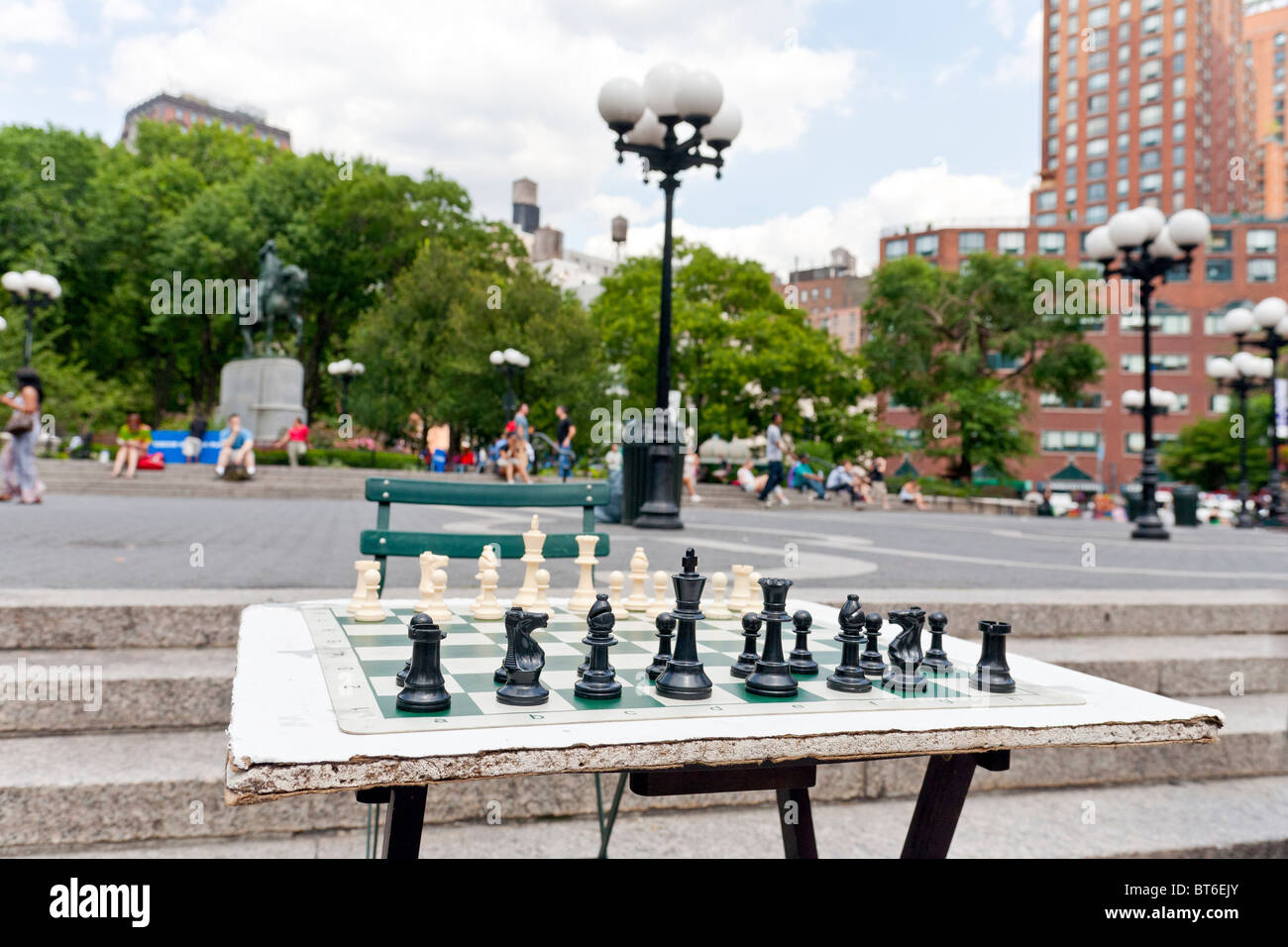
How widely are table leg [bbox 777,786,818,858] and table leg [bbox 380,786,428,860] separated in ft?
3.29

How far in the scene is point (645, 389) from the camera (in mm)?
39906

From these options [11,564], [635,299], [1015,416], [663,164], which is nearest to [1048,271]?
[1015,416]

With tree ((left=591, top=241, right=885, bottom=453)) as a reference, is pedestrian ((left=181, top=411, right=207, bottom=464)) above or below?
below

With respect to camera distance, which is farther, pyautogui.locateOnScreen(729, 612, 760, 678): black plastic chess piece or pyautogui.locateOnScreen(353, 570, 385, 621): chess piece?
pyautogui.locateOnScreen(353, 570, 385, 621): chess piece

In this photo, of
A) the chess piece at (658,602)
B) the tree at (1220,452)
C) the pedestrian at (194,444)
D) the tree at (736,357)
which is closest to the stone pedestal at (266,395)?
the pedestrian at (194,444)

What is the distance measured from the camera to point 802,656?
1.79 metres

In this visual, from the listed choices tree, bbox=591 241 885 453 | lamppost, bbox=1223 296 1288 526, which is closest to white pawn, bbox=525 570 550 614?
lamppost, bbox=1223 296 1288 526

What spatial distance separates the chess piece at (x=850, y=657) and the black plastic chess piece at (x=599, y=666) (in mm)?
397

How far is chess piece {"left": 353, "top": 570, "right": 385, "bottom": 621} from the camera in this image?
7.47ft

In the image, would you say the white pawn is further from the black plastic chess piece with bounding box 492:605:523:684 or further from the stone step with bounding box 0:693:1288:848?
the black plastic chess piece with bounding box 492:605:523:684

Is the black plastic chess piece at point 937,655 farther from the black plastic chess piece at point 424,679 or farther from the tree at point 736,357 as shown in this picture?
the tree at point 736,357

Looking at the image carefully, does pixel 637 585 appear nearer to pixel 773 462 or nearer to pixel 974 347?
pixel 773 462

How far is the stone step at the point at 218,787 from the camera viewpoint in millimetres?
2814

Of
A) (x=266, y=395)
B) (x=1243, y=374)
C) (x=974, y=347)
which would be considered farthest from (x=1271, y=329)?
(x=974, y=347)
